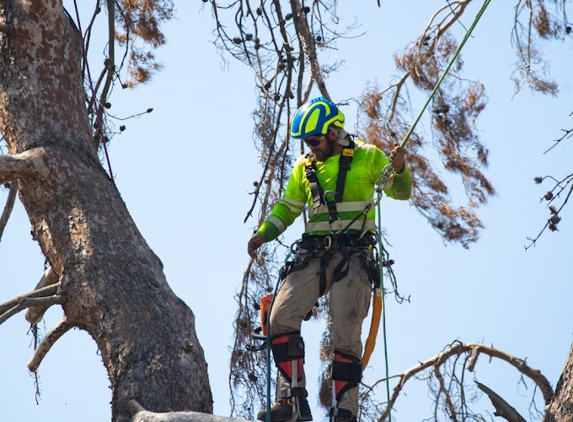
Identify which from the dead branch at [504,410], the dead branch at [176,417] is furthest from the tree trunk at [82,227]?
the dead branch at [504,410]

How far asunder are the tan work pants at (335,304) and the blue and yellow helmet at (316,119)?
63 centimetres

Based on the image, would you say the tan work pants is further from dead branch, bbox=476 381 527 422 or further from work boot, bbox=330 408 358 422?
dead branch, bbox=476 381 527 422

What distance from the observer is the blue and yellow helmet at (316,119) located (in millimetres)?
6000

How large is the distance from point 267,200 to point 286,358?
5.85 feet

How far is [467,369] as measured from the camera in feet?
25.8

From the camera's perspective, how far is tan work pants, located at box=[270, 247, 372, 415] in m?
5.81

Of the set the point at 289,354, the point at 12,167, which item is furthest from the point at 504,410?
the point at 12,167

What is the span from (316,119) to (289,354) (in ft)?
3.88

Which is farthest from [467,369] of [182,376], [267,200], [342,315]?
[182,376]

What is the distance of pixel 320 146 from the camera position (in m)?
6.04

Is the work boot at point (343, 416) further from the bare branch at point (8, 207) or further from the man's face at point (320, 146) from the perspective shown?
the bare branch at point (8, 207)

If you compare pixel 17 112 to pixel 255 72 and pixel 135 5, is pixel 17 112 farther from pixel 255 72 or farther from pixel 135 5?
pixel 135 5

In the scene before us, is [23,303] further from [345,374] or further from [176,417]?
[345,374]

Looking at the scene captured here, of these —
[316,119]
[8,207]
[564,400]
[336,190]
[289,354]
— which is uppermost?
[8,207]
